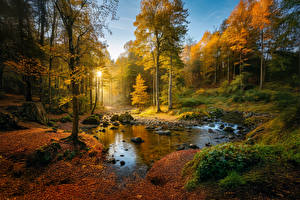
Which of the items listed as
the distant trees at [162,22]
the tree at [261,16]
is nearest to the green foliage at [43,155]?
the distant trees at [162,22]

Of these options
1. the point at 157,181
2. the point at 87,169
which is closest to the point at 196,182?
the point at 157,181

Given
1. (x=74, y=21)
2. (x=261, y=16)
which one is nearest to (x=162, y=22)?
(x=74, y=21)

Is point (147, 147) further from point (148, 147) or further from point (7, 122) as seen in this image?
point (7, 122)

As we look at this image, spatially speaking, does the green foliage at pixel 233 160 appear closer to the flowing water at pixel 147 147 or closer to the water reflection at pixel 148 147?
the flowing water at pixel 147 147

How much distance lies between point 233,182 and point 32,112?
12385 mm

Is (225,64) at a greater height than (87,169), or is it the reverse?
(225,64)

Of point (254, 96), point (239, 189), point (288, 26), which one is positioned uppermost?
point (288, 26)

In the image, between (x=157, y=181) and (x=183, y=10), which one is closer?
(x=157, y=181)

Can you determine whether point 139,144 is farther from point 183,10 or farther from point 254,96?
point 254,96

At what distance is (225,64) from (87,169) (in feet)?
112

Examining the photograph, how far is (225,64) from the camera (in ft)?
95.8

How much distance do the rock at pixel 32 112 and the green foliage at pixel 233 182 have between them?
38.9 ft

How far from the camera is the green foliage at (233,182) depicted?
2.38 metres

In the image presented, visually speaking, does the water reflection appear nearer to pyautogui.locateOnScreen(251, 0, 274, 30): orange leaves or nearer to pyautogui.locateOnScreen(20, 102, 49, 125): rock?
pyautogui.locateOnScreen(20, 102, 49, 125): rock
